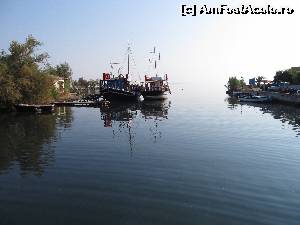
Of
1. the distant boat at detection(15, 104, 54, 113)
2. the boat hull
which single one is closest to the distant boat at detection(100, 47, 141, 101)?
the boat hull

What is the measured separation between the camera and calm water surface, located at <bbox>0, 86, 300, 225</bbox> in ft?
60.3

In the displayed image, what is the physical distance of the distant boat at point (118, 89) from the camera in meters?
114

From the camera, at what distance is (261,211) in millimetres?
18750

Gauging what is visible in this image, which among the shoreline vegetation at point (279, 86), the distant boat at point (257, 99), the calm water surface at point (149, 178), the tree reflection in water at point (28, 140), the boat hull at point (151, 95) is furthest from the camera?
the boat hull at point (151, 95)

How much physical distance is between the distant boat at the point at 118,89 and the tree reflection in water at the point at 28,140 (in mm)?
49065

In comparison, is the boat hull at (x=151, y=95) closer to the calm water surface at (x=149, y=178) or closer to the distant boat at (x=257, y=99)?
the distant boat at (x=257, y=99)

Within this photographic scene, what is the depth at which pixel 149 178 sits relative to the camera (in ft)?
81.2

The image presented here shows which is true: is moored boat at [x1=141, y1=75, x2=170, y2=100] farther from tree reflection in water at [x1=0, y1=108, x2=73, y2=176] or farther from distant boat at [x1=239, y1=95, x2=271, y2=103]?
tree reflection in water at [x1=0, y1=108, x2=73, y2=176]

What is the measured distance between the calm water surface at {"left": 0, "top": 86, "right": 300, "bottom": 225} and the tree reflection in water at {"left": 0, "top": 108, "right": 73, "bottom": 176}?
0.09m

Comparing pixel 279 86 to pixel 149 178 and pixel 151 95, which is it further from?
pixel 149 178

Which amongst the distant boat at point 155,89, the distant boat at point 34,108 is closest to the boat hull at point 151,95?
the distant boat at point 155,89

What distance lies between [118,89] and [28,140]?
3015 inches

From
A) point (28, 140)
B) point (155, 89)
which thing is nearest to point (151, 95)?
point (155, 89)

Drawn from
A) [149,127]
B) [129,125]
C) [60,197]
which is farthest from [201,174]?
[129,125]
